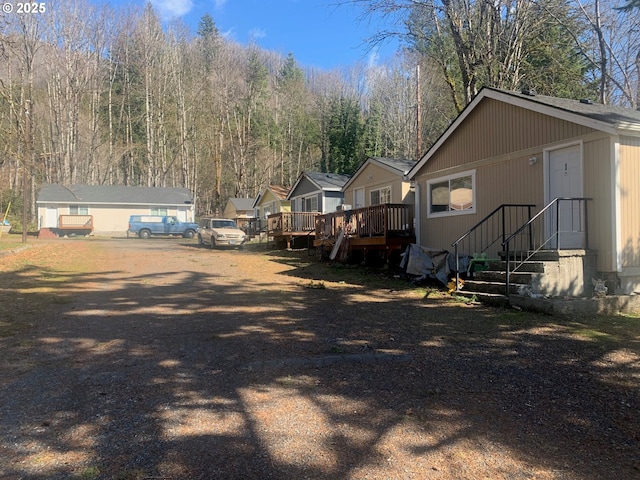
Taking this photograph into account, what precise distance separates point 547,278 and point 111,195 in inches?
1537

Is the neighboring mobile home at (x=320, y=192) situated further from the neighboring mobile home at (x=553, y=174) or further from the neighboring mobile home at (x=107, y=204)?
the neighboring mobile home at (x=107, y=204)

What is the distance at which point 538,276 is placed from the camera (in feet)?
28.5

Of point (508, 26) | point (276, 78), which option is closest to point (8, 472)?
point (508, 26)

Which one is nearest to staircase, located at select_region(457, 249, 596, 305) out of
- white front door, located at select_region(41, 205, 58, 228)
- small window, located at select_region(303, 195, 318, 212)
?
→ small window, located at select_region(303, 195, 318, 212)

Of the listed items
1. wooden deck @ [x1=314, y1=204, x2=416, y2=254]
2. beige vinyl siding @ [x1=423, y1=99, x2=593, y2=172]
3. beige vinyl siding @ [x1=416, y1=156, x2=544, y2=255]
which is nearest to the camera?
beige vinyl siding @ [x1=423, y1=99, x2=593, y2=172]

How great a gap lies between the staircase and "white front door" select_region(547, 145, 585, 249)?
0.40m

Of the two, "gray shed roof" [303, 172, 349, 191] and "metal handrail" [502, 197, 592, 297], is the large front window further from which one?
"gray shed roof" [303, 172, 349, 191]

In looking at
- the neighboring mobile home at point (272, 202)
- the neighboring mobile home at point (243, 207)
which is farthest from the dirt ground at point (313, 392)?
the neighboring mobile home at point (243, 207)

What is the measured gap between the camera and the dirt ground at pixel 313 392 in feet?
10.1

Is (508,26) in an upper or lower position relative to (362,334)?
upper

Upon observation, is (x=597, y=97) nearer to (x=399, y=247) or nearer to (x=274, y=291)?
(x=399, y=247)

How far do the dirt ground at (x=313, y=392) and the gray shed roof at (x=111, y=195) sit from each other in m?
33.4

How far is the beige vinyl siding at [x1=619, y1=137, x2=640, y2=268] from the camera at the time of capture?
8.91m

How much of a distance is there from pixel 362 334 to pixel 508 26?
59.0 feet
